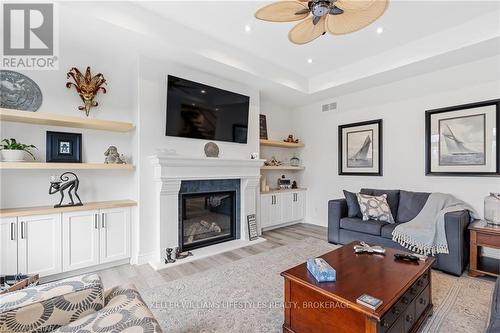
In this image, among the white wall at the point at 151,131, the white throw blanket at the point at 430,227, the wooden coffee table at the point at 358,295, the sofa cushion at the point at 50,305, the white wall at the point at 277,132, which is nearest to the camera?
the sofa cushion at the point at 50,305

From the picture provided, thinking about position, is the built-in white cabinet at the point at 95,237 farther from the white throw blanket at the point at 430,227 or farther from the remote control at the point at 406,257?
the white throw blanket at the point at 430,227

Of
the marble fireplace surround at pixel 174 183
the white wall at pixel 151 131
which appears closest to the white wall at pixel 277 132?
the marble fireplace surround at pixel 174 183

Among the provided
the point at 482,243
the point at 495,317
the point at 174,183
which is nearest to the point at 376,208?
the point at 482,243

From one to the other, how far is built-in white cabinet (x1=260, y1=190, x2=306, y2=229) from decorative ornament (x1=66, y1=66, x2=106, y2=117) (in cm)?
307

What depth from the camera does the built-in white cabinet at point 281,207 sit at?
15.0 ft

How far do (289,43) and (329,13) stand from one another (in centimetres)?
149

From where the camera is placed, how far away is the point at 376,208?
11.7 feet

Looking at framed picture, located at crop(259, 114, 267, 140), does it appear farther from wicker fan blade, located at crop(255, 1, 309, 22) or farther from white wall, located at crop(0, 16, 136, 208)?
wicker fan blade, located at crop(255, 1, 309, 22)

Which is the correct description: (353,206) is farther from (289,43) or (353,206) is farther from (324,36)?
(289,43)

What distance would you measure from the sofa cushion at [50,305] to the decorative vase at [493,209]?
393 centimetres

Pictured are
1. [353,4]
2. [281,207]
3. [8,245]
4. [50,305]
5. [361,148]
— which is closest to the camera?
[50,305]

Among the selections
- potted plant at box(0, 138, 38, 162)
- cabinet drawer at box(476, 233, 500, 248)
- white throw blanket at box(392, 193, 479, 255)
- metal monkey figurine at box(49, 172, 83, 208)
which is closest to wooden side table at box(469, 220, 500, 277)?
cabinet drawer at box(476, 233, 500, 248)

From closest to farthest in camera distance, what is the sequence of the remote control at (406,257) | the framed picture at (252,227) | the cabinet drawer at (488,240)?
the remote control at (406,257), the cabinet drawer at (488,240), the framed picture at (252,227)

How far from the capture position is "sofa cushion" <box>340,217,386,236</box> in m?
3.31
